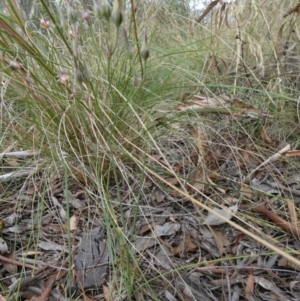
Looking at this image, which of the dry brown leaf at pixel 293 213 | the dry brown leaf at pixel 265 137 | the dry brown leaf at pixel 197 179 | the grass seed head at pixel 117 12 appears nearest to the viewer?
the grass seed head at pixel 117 12

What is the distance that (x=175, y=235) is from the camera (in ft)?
2.69

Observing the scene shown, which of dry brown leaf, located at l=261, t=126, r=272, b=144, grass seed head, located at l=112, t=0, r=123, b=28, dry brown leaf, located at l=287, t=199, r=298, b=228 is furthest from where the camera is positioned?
dry brown leaf, located at l=261, t=126, r=272, b=144

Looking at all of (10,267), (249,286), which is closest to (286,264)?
(249,286)

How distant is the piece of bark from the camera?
73 cm

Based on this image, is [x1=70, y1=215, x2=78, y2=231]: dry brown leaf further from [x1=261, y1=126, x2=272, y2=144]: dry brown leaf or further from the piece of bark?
[x1=261, y1=126, x2=272, y2=144]: dry brown leaf

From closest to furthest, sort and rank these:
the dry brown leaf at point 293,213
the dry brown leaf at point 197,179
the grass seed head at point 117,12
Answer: the grass seed head at point 117,12
the dry brown leaf at point 293,213
the dry brown leaf at point 197,179

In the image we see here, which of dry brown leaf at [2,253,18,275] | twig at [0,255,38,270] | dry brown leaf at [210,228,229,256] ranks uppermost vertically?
dry brown leaf at [210,228,229,256]

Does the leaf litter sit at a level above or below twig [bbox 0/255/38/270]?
above

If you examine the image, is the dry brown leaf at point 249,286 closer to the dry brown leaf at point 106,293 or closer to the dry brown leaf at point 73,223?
the dry brown leaf at point 106,293

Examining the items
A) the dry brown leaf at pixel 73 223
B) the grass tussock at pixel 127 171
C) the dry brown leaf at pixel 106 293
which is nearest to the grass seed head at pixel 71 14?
the grass tussock at pixel 127 171

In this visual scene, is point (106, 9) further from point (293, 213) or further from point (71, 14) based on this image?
point (293, 213)

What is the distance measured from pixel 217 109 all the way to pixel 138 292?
0.53 m

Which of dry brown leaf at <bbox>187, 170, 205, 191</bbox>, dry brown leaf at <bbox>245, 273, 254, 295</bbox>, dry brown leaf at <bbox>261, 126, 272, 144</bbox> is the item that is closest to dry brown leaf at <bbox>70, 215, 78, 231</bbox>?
dry brown leaf at <bbox>187, 170, 205, 191</bbox>

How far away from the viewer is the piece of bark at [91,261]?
727mm
